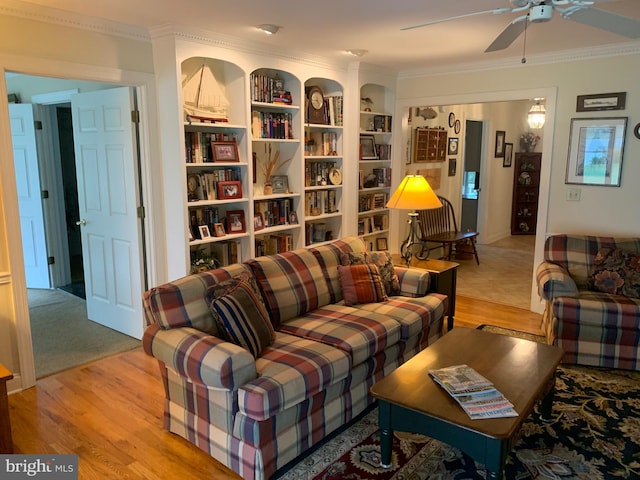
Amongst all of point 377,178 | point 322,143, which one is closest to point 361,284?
point 322,143

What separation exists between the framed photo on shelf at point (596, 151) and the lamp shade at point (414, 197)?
1.41 m

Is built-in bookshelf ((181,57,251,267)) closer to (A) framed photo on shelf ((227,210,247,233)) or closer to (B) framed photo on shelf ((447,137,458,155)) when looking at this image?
(A) framed photo on shelf ((227,210,247,233))

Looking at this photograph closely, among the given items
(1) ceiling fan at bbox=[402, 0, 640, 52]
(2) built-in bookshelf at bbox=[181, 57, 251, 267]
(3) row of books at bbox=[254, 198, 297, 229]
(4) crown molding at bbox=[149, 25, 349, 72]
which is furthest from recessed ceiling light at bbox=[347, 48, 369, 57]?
(1) ceiling fan at bbox=[402, 0, 640, 52]

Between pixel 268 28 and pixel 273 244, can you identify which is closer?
pixel 268 28

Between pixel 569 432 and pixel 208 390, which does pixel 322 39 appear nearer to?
pixel 208 390

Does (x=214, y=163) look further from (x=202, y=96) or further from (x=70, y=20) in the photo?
(x=70, y=20)

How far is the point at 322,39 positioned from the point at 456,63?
165 cm

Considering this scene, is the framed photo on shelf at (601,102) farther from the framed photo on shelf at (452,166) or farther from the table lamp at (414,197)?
the framed photo on shelf at (452,166)

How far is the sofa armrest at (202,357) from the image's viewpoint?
2152mm

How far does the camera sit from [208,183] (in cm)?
390

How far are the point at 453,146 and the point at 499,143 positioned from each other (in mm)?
1577

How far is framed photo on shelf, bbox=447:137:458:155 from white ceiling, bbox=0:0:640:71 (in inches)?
95.0

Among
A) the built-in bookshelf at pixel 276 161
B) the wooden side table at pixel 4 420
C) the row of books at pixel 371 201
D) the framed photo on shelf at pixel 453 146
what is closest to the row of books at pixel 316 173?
the built-in bookshelf at pixel 276 161

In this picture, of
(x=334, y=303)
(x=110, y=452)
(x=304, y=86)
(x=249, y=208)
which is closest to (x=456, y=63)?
(x=304, y=86)
